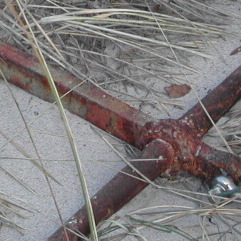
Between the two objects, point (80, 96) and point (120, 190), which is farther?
point (80, 96)

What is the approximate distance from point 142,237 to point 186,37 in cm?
98

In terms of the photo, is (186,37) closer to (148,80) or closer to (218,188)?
(148,80)

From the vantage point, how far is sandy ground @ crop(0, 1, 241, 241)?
1.76 m

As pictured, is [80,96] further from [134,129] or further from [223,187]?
[223,187]

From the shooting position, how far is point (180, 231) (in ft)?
5.39

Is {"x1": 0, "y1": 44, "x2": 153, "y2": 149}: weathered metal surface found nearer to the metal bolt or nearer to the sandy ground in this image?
the sandy ground

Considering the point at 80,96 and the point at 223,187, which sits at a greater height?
the point at 80,96

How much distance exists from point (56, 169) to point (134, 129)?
0.78 feet

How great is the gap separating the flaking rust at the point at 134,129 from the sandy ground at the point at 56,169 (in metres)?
0.06

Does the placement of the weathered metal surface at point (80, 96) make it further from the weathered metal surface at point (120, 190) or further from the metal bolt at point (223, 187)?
the metal bolt at point (223, 187)

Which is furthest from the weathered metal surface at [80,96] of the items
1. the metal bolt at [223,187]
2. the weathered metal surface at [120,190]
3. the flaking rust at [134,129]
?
the metal bolt at [223,187]

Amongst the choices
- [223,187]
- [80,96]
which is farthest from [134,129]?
[223,187]

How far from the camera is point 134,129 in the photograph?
1.90 meters

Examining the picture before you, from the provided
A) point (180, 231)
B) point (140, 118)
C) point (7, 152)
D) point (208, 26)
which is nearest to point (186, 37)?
point (208, 26)
